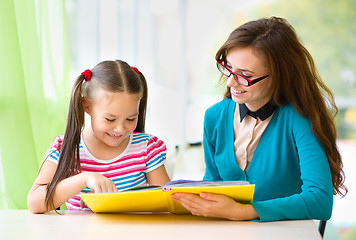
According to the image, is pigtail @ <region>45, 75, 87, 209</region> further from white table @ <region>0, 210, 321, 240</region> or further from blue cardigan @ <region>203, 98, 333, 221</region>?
blue cardigan @ <region>203, 98, 333, 221</region>

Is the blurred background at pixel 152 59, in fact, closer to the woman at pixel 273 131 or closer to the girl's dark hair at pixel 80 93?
the woman at pixel 273 131

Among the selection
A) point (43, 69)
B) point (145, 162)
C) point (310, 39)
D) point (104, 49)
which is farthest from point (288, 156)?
point (310, 39)

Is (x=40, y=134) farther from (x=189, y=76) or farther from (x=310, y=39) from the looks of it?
(x=310, y=39)

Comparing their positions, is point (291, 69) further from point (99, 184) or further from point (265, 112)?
point (99, 184)

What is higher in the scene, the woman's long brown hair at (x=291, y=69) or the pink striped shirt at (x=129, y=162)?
the woman's long brown hair at (x=291, y=69)

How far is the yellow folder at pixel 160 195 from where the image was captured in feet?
3.74

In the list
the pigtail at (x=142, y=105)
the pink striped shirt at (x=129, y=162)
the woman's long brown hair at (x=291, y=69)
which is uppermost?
the woman's long brown hair at (x=291, y=69)

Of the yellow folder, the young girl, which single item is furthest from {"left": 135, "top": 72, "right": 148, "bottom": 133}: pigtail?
the yellow folder

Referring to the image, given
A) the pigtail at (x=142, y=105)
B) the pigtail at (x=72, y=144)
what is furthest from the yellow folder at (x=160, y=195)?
the pigtail at (x=142, y=105)

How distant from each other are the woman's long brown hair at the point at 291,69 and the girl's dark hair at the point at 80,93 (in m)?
0.34

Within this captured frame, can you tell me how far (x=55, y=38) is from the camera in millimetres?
2398

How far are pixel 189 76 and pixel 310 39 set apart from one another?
124 cm

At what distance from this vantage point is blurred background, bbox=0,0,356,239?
206 centimetres

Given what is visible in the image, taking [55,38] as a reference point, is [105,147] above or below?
below
